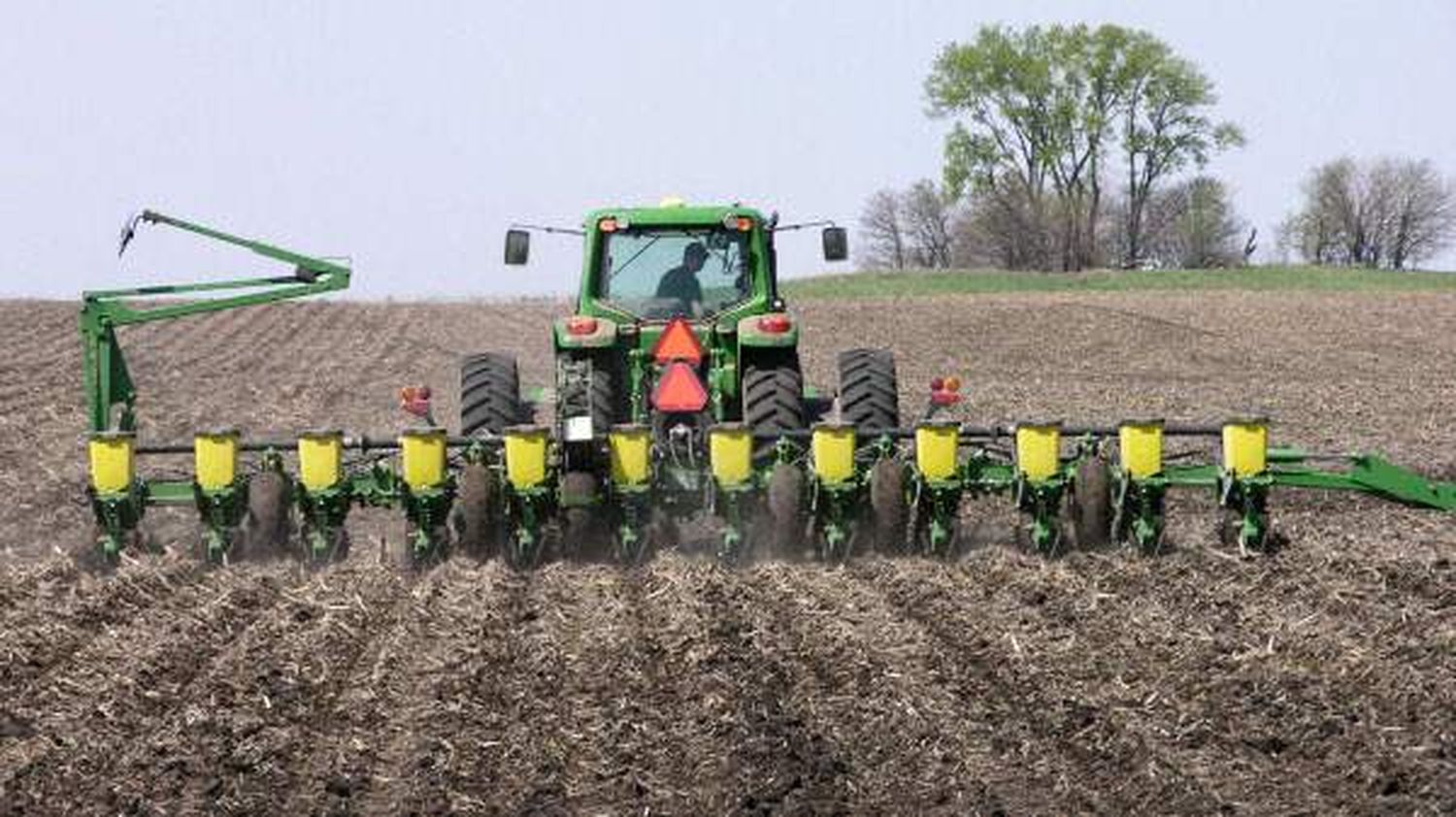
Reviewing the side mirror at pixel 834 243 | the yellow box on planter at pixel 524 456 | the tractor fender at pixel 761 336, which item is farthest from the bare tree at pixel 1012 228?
the yellow box on planter at pixel 524 456

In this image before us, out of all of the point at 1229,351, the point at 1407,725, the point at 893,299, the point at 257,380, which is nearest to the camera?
the point at 1407,725

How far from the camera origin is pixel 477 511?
8.84m

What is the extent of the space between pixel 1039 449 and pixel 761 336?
5.43 feet

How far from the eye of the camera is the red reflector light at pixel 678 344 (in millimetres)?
9812

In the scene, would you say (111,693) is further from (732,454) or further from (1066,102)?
(1066,102)

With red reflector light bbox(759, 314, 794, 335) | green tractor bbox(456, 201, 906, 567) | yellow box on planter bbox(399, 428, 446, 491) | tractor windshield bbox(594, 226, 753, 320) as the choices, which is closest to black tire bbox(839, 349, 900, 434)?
green tractor bbox(456, 201, 906, 567)

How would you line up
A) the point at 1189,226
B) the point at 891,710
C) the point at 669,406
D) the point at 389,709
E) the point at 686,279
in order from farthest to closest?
the point at 1189,226, the point at 686,279, the point at 669,406, the point at 389,709, the point at 891,710

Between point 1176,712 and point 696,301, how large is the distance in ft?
17.6

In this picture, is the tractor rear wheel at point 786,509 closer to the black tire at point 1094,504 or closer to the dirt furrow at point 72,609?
the black tire at point 1094,504

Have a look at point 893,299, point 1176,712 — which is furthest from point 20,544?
point 893,299

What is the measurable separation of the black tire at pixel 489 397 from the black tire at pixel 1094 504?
334cm

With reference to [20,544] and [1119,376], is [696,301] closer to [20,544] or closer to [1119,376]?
[20,544]

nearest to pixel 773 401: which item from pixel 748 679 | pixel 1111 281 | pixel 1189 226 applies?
pixel 748 679

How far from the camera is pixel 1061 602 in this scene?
7426mm
